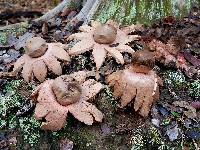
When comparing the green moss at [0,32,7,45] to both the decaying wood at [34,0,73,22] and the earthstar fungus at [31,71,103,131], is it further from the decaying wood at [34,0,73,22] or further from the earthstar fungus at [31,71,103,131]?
the earthstar fungus at [31,71,103,131]

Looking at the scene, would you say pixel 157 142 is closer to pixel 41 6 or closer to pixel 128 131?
pixel 128 131

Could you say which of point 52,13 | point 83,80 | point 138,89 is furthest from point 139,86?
point 52,13

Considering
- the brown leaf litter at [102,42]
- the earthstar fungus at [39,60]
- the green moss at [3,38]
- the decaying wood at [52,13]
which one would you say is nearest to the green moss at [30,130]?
the earthstar fungus at [39,60]

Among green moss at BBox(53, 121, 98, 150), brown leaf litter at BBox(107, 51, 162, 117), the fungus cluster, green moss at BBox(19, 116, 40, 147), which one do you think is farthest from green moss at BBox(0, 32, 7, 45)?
brown leaf litter at BBox(107, 51, 162, 117)

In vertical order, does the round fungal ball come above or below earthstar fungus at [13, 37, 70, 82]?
above

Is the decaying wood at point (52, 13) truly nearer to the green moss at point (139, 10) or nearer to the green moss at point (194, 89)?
the green moss at point (139, 10)

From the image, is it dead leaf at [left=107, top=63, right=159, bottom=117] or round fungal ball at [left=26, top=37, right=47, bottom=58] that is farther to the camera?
round fungal ball at [left=26, top=37, right=47, bottom=58]

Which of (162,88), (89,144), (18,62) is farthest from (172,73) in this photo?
(18,62)
